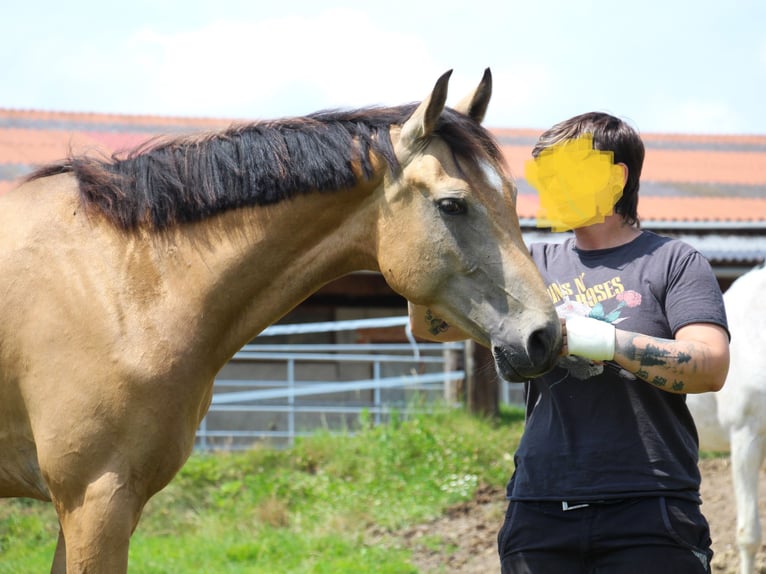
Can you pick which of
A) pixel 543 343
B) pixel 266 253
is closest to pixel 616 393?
pixel 543 343

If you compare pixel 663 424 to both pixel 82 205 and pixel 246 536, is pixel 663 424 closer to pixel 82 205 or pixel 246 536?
pixel 82 205

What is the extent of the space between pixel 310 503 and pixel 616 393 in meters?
4.85

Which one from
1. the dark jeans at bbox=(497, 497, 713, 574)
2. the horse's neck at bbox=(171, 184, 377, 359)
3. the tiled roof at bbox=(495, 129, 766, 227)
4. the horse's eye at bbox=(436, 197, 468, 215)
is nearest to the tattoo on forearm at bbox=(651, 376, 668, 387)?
the dark jeans at bbox=(497, 497, 713, 574)

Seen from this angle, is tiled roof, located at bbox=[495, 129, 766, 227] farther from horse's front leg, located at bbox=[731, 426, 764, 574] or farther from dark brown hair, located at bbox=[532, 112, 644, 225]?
dark brown hair, located at bbox=[532, 112, 644, 225]

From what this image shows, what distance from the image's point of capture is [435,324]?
3.05 metres

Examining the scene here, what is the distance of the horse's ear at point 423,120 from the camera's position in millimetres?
2611

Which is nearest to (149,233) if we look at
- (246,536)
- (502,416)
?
(246,536)

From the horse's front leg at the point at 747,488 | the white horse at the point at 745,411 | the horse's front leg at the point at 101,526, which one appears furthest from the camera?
the white horse at the point at 745,411

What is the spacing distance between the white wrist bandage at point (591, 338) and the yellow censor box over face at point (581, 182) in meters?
0.40

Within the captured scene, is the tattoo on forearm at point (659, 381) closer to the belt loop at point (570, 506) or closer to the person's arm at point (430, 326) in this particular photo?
the belt loop at point (570, 506)

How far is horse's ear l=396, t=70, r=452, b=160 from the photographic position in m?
2.61

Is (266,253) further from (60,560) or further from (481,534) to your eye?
(481,534)

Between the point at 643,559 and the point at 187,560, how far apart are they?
4.11 m

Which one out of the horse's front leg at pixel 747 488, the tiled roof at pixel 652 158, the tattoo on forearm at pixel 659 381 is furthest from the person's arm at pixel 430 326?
the tiled roof at pixel 652 158
